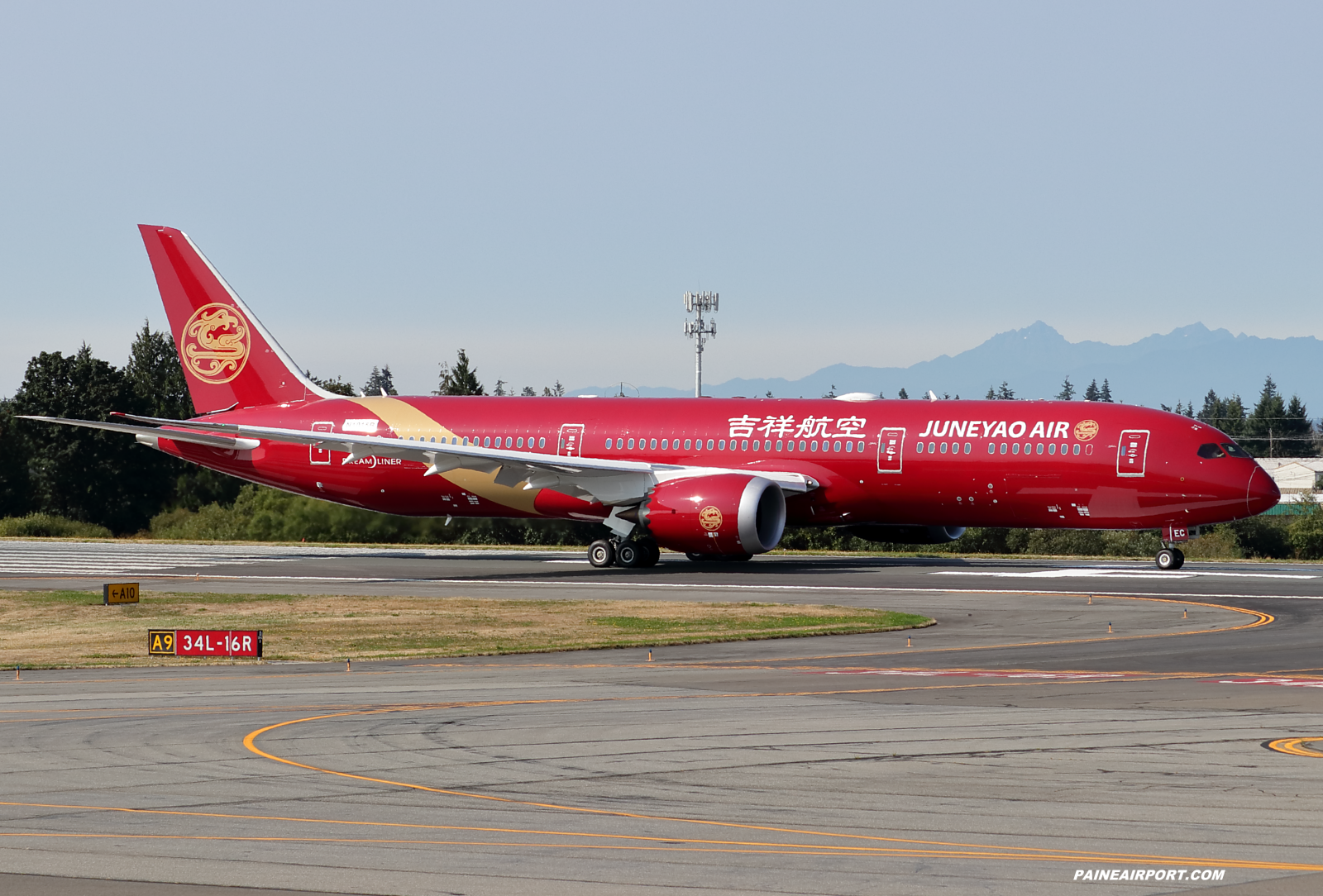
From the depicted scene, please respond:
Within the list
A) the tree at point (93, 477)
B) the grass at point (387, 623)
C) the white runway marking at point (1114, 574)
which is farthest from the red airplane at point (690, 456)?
Result: the tree at point (93, 477)

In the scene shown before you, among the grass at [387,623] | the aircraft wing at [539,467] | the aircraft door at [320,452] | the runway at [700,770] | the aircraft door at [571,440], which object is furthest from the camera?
the aircraft door at [320,452]

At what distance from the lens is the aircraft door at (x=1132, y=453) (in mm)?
41000

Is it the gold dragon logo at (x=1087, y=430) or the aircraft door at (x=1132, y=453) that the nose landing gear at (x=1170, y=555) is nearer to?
the aircraft door at (x=1132, y=453)

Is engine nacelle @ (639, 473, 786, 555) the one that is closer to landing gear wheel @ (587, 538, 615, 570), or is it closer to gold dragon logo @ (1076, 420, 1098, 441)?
landing gear wheel @ (587, 538, 615, 570)

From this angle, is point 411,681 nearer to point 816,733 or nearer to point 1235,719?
point 816,733

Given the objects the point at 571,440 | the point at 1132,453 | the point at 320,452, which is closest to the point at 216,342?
the point at 320,452

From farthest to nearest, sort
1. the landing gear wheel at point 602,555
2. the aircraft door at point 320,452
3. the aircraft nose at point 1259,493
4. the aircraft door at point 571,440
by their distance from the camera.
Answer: the aircraft door at point 320,452 < the aircraft door at point 571,440 < the landing gear wheel at point 602,555 < the aircraft nose at point 1259,493

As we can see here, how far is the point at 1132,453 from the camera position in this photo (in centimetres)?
4116

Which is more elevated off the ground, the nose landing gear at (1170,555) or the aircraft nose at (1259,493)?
the aircraft nose at (1259,493)

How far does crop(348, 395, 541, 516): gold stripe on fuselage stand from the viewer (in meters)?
47.4

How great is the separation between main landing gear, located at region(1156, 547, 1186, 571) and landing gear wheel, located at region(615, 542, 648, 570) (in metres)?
14.8

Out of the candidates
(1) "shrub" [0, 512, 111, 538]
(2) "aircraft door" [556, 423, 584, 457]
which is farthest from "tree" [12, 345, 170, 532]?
(2) "aircraft door" [556, 423, 584, 457]

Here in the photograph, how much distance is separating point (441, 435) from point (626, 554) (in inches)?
306

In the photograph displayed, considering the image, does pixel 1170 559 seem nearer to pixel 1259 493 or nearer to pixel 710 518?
pixel 1259 493
